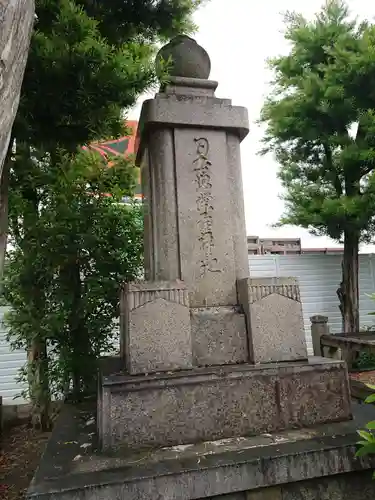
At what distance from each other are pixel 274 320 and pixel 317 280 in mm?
6533

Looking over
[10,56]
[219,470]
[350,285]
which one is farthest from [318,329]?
[10,56]

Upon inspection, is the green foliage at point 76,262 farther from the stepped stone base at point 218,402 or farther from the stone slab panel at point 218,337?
the stepped stone base at point 218,402

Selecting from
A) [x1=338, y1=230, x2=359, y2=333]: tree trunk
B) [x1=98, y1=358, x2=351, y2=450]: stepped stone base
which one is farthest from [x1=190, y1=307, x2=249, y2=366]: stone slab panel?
[x1=338, y1=230, x2=359, y2=333]: tree trunk

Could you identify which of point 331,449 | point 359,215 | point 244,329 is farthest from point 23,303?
point 359,215

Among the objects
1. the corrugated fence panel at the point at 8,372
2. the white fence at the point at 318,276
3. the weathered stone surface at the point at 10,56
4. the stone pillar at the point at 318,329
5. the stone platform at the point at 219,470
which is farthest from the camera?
the white fence at the point at 318,276

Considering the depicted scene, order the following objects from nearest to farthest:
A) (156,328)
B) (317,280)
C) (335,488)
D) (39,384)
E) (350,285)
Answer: (335,488) → (156,328) → (39,384) → (350,285) → (317,280)

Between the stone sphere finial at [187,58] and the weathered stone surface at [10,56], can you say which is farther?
the stone sphere finial at [187,58]

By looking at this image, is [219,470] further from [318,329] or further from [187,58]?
[318,329]

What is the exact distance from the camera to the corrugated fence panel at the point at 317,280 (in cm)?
876

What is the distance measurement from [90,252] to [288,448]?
2.97 m

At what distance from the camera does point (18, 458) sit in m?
4.86

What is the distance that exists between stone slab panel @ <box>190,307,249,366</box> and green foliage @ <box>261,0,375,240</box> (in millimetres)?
5738

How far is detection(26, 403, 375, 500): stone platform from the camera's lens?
1.99 meters

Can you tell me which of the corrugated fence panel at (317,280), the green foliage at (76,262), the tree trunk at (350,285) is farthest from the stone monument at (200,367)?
the tree trunk at (350,285)
